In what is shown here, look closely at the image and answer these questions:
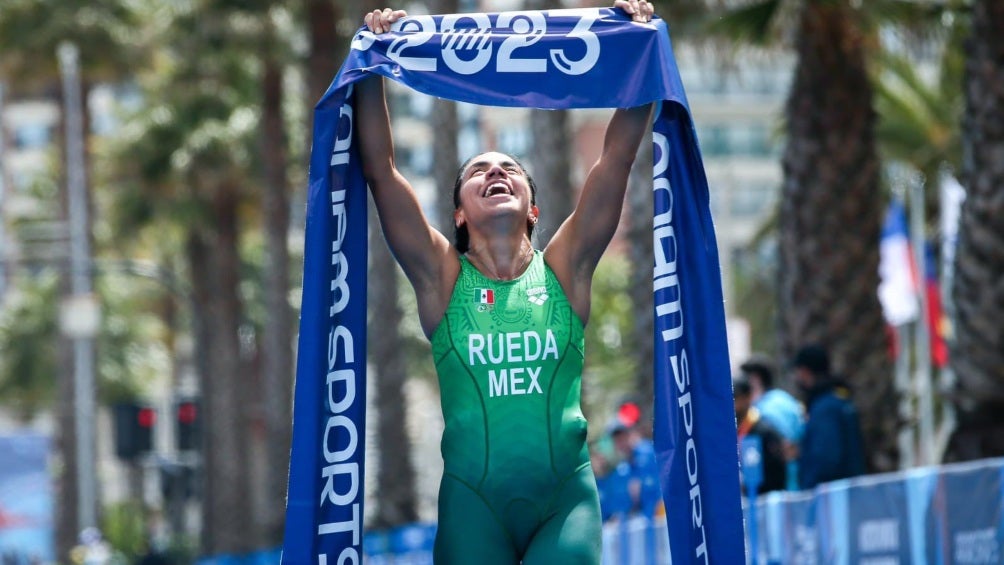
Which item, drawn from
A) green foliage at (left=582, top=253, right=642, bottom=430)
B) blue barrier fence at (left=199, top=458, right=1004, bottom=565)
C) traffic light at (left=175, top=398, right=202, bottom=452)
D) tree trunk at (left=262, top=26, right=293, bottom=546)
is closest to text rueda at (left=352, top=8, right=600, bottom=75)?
blue barrier fence at (left=199, top=458, right=1004, bottom=565)

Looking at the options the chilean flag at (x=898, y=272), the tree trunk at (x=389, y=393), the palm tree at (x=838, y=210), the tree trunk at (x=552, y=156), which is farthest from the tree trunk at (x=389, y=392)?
the palm tree at (x=838, y=210)

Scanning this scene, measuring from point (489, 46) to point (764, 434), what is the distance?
6.63m

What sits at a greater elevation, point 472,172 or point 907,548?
point 472,172

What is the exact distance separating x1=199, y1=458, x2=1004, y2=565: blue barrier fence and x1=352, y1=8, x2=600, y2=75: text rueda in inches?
178

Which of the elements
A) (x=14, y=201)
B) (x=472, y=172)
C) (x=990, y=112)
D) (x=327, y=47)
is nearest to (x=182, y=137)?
(x=327, y=47)

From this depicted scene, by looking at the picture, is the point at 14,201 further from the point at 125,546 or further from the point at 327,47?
the point at 327,47

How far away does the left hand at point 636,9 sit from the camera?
234 inches

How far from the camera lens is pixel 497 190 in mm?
5742

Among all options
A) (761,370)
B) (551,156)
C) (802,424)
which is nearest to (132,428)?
(551,156)

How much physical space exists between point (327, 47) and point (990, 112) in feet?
49.4

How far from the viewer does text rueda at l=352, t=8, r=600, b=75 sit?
5.89m

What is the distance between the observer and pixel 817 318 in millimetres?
17219

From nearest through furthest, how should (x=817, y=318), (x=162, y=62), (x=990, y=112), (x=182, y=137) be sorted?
1. (x=990, y=112)
2. (x=817, y=318)
3. (x=182, y=137)
4. (x=162, y=62)

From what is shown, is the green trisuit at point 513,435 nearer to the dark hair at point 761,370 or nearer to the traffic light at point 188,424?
the dark hair at point 761,370
